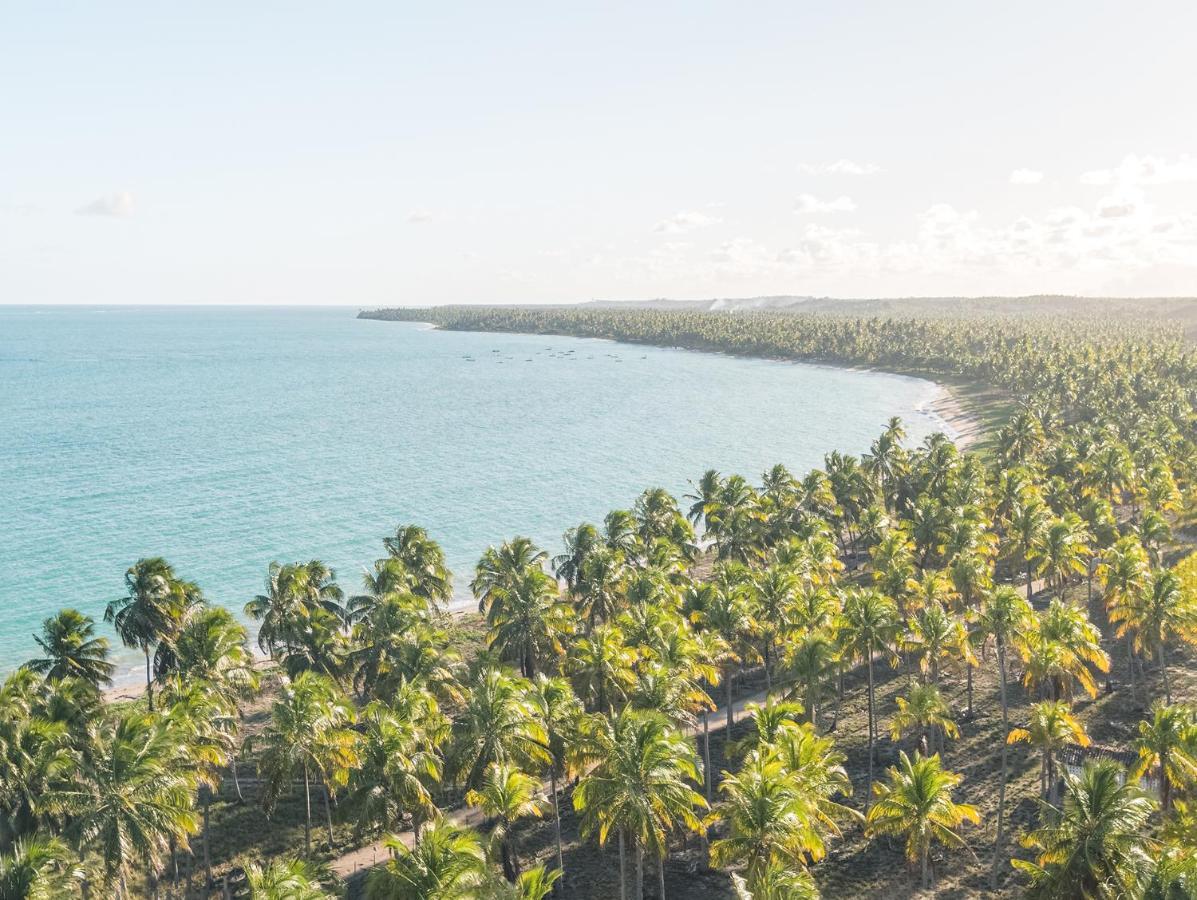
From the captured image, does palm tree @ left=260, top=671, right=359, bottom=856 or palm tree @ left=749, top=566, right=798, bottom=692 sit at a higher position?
palm tree @ left=749, top=566, right=798, bottom=692

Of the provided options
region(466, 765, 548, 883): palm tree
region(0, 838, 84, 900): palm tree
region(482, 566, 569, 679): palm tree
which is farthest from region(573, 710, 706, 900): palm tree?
region(482, 566, 569, 679): palm tree

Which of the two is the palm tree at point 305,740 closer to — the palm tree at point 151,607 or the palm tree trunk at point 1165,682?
the palm tree at point 151,607

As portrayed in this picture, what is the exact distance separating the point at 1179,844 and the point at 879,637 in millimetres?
20061

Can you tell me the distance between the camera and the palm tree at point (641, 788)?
32750mm

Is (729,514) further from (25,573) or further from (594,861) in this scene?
(25,573)

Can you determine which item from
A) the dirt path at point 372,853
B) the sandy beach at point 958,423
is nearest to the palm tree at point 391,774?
the dirt path at point 372,853

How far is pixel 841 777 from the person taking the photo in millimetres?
40094

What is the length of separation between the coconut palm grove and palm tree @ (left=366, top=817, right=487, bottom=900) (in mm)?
89

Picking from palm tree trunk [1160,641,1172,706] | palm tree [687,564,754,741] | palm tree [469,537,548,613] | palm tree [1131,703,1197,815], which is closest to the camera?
palm tree [1131,703,1197,815]

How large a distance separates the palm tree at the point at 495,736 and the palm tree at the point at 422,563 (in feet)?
92.8

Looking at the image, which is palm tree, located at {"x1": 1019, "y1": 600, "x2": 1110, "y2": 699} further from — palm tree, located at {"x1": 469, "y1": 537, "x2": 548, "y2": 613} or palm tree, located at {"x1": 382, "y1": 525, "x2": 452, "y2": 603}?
palm tree, located at {"x1": 382, "y1": 525, "x2": 452, "y2": 603}

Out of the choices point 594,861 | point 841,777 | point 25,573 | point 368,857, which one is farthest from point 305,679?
point 25,573

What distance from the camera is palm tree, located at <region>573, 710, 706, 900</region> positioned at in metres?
32.8

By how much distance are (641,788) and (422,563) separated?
123 ft
